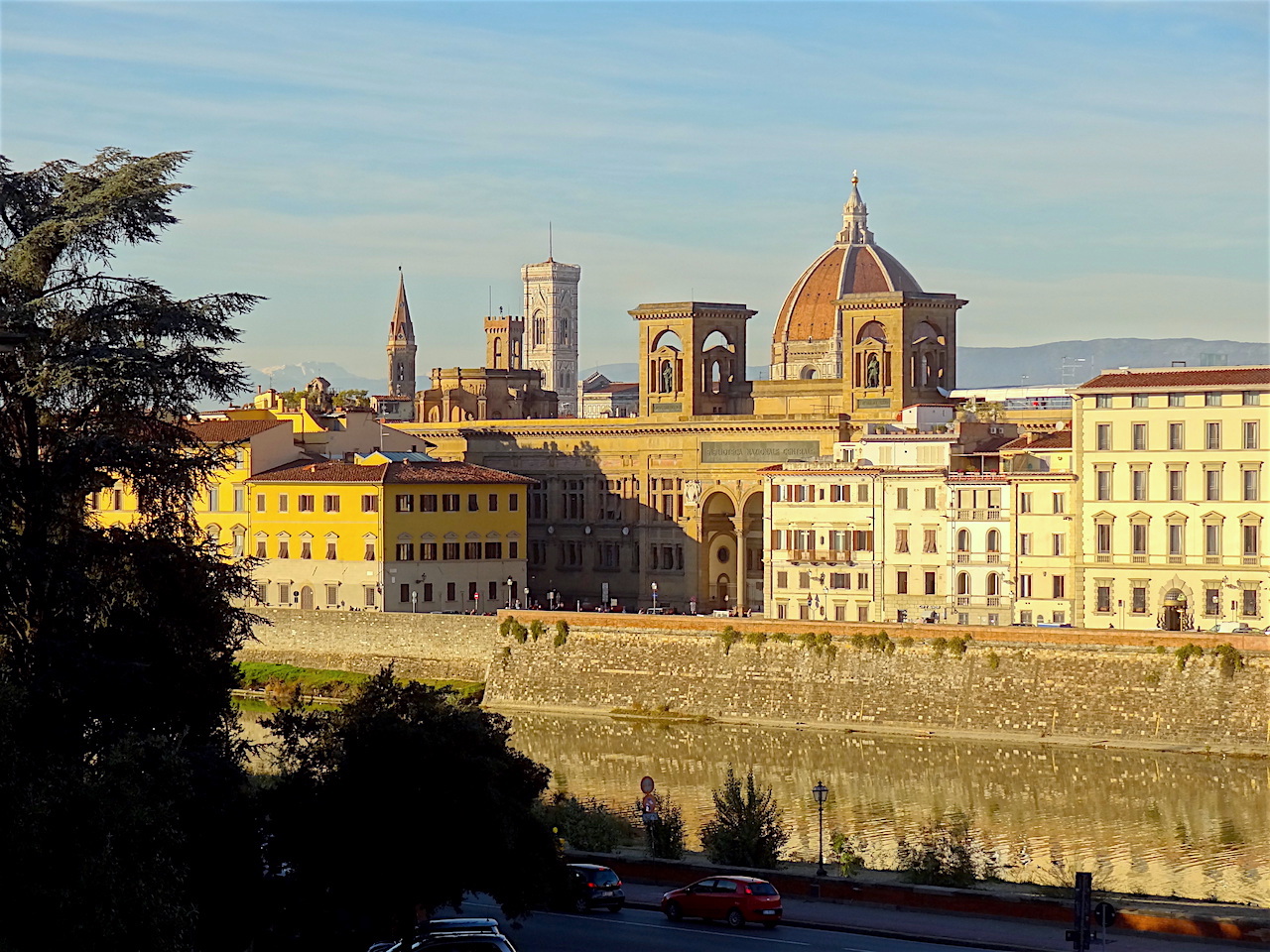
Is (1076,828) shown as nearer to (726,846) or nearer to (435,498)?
(726,846)

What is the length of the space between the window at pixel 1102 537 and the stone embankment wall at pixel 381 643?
17847 millimetres

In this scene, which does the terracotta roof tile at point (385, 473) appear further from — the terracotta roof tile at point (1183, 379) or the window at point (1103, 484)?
the window at point (1103, 484)

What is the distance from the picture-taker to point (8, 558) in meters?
25.2

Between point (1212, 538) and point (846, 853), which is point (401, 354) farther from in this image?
point (846, 853)

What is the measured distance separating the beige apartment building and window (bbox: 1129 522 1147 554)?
1.1 inches

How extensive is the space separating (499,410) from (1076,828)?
206ft

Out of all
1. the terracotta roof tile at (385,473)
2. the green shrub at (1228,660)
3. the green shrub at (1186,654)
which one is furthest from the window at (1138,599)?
the terracotta roof tile at (385,473)

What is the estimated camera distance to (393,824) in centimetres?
2562

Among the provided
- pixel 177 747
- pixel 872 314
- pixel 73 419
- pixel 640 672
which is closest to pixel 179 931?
pixel 177 747

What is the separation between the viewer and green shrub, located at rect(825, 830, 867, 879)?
3412 centimetres

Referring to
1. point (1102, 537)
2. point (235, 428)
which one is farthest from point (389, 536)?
point (1102, 537)

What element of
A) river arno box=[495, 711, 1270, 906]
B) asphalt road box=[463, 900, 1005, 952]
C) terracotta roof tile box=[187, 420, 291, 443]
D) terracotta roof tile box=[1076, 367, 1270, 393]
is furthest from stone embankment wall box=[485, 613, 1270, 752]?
asphalt road box=[463, 900, 1005, 952]

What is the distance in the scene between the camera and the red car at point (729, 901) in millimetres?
29703

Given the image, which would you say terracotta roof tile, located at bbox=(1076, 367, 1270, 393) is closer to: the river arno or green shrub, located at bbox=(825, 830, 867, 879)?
the river arno
